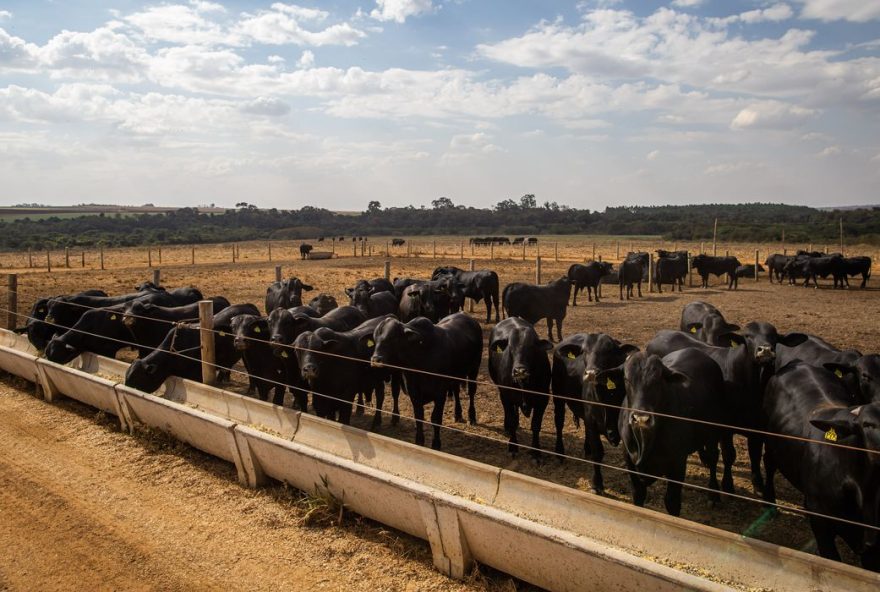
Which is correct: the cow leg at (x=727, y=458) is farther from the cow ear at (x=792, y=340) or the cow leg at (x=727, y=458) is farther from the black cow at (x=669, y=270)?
the black cow at (x=669, y=270)

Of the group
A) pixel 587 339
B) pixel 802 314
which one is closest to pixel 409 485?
pixel 587 339

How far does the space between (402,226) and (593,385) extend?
119 meters

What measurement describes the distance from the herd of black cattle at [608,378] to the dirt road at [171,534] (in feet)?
4.94

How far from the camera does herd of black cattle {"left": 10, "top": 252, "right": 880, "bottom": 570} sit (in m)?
4.81

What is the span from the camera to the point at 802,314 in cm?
1870

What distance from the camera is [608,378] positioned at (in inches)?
244

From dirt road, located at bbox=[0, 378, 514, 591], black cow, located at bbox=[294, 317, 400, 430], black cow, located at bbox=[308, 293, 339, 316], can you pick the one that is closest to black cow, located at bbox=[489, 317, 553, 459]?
black cow, located at bbox=[294, 317, 400, 430]

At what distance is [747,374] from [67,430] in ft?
26.7

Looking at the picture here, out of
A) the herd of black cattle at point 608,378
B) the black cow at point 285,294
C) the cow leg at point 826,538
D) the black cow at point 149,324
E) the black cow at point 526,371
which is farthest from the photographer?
the black cow at point 285,294

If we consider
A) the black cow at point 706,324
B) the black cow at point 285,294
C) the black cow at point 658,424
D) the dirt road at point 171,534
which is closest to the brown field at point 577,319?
the dirt road at point 171,534

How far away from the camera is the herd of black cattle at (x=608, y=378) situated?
15.8 feet

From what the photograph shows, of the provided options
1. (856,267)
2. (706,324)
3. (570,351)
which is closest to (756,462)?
(570,351)

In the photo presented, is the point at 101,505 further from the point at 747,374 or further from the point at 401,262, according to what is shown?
the point at 401,262

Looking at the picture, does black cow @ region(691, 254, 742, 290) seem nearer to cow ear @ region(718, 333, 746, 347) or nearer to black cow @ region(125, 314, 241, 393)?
cow ear @ region(718, 333, 746, 347)
